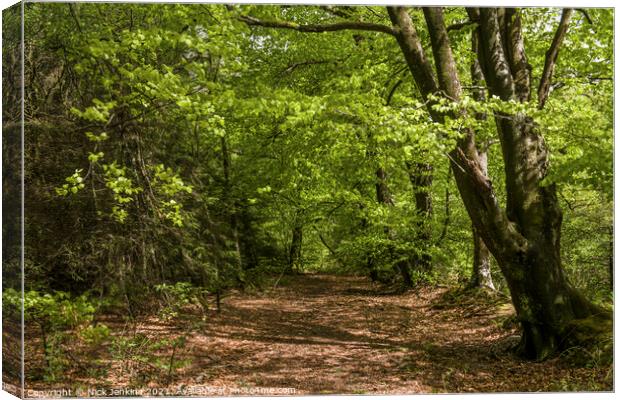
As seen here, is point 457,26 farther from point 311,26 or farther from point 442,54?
point 311,26

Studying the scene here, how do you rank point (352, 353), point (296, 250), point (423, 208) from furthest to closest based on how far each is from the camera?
1. point (296, 250)
2. point (423, 208)
3. point (352, 353)

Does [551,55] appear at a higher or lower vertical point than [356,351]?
higher

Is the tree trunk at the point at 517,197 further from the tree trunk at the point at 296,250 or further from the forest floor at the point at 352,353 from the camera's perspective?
the tree trunk at the point at 296,250

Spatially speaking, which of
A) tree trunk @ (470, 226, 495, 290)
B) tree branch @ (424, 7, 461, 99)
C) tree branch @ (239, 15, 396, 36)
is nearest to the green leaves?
A: tree branch @ (239, 15, 396, 36)

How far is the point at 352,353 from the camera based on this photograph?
6.46m

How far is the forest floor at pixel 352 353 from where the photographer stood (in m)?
5.34

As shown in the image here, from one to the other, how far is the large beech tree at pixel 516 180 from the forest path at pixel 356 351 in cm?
59

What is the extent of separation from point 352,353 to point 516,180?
259cm

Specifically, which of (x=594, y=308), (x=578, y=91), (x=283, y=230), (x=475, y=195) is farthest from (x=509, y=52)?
(x=283, y=230)

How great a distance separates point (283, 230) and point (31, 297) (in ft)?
22.0

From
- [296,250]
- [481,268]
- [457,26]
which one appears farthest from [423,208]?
[457,26]

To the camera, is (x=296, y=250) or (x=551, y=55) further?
(x=296, y=250)

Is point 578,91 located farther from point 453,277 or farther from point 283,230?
point 283,230

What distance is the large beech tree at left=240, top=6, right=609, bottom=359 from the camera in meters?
5.75
